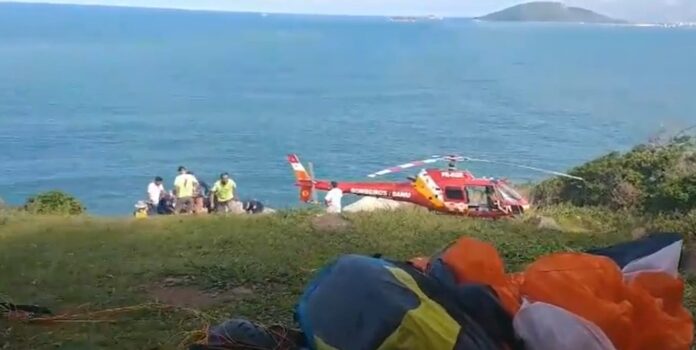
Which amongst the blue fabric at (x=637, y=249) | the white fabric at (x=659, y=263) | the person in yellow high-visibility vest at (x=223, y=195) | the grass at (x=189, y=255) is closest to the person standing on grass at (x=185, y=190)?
the person in yellow high-visibility vest at (x=223, y=195)

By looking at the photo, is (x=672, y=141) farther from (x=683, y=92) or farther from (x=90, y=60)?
(x=90, y=60)

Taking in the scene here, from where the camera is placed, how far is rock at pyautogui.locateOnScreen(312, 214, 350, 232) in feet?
24.2

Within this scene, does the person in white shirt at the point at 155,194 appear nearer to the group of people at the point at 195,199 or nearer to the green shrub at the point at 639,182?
the group of people at the point at 195,199

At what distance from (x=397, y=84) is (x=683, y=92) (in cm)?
1936

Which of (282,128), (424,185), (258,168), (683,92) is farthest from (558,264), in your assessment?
(683,92)

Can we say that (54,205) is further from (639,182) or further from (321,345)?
(321,345)

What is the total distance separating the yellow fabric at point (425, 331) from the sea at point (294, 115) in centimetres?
1048

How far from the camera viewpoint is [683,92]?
55250mm

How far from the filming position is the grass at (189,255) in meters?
4.45

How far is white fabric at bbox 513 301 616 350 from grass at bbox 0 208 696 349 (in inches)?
74.3

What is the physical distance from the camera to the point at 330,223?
24.8 ft

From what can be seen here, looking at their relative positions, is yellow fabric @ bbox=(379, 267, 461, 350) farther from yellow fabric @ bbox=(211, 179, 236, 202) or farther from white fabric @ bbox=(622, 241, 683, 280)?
yellow fabric @ bbox=(211, 179, 236, 202)

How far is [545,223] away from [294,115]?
40.7 metres

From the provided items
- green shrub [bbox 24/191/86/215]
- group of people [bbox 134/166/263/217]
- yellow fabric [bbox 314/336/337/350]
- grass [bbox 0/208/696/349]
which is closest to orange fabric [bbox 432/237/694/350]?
yellow fabric [bbox 314/336/337/350]
